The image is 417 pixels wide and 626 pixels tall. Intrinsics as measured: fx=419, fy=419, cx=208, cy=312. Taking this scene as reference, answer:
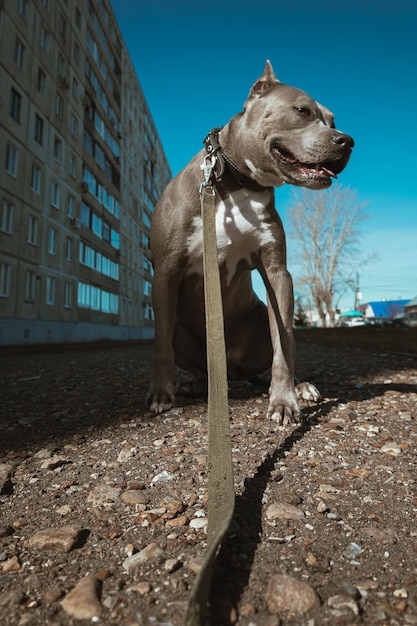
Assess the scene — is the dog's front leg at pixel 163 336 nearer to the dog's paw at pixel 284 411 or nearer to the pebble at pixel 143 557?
the dog's paw at pixel 284 411

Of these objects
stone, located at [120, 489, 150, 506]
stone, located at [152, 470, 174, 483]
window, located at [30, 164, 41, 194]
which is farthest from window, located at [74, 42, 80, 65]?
stone, located at [120, 489, 150, 506]

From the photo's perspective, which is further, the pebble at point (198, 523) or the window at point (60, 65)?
the window at point (60, 65)

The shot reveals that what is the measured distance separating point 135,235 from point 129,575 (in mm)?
41265

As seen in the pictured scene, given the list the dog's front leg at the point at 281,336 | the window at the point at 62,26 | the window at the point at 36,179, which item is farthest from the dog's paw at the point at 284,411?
the window at the point at 62,26

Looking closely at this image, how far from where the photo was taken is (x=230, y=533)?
3.84 feet

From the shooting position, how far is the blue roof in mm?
84812

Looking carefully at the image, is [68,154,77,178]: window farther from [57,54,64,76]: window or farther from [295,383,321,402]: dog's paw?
[295,383,321,402]: dog's paw

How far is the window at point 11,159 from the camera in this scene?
16297 mm

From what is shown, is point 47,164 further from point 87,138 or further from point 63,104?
point 87,138

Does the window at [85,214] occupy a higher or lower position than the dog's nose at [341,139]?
higher

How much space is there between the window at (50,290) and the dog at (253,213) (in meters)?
18.7

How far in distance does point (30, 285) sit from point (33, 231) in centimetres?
245

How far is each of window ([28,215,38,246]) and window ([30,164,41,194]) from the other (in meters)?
1.28

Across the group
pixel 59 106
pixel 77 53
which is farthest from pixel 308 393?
pixel 77 53
